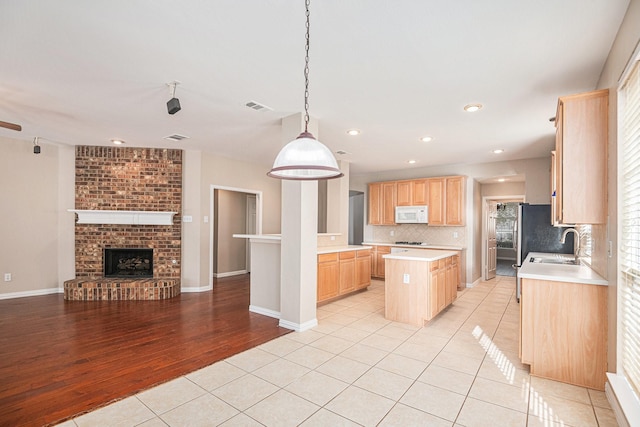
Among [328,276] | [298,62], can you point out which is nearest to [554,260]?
[328,276]

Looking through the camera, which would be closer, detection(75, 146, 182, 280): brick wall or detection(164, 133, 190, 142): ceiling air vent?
detection(164, 133, 190, 142): ceiling air vent

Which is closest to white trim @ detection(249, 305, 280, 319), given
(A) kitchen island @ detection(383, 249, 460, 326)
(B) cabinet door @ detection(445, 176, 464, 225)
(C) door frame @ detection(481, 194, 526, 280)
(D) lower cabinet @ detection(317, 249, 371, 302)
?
(D) lower cabinet @ detection(317, 249, 371, 302)

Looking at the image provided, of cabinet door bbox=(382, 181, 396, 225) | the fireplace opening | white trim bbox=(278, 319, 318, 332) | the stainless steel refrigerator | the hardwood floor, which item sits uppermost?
cabinet door bbox=(382, 181, 396, 225)

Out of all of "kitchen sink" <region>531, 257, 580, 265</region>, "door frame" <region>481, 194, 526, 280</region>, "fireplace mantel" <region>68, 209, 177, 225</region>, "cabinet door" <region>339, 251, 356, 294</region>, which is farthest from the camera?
"door frame" <region>481, 194, 526, 280</region>

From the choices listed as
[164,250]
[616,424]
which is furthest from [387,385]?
[164,250]

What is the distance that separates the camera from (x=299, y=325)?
3732 millimetres

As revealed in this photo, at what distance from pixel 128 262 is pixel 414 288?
5.12 m

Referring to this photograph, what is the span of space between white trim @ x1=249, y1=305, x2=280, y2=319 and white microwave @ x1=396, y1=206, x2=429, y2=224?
3892 millimetres

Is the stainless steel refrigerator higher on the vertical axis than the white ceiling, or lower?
lower

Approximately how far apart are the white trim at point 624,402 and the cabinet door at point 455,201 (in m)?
4.40

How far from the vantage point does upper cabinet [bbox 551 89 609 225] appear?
92.4 inches

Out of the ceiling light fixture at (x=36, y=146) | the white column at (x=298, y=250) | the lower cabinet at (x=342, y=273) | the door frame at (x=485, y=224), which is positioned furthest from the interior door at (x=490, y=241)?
the ceiling light fixture at (x=36, y=146)

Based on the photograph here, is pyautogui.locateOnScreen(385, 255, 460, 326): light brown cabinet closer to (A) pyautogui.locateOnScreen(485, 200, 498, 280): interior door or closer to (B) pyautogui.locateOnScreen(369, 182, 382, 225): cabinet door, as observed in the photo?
(B) pyautogui.locateOnScreen(369, 182, 382, 225): cabinet door

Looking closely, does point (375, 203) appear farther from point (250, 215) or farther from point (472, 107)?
point (472, 107)
